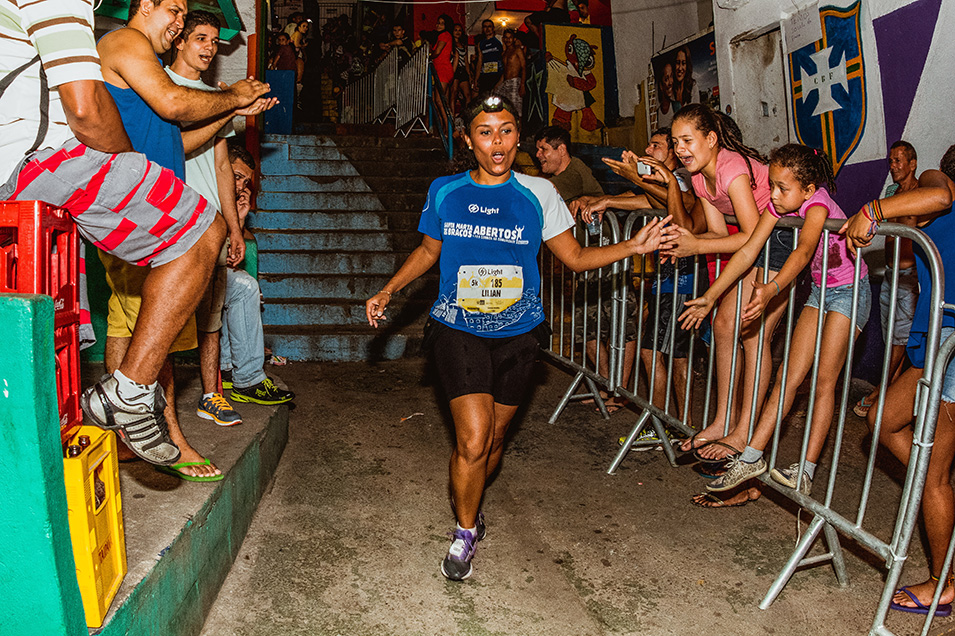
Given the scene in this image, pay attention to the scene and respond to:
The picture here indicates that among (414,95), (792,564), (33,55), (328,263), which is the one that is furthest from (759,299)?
(414,95)

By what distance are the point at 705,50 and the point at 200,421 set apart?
927 centimetres

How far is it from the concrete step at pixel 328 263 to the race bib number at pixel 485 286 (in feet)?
17.0

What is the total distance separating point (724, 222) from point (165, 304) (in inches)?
118

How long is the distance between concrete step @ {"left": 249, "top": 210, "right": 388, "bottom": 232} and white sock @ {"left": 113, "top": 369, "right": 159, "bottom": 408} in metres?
6.72

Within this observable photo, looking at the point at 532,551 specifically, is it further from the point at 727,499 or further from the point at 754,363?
the point at 754,363

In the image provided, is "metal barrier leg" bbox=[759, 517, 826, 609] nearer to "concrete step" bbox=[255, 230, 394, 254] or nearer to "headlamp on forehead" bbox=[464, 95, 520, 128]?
"headlamp on forehead" bbox=[464, 95, 520, 128]

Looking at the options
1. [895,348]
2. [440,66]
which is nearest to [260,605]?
[895,348]

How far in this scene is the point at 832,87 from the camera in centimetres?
692

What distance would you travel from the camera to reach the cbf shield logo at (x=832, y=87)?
6.61 meters

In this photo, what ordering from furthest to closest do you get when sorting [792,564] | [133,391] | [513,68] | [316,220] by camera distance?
[513,68] < [316,220] < [792,564] < [133,391]

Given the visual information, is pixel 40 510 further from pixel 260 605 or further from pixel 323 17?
pixel 323 17

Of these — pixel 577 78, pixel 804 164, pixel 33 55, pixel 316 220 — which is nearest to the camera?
pixel 33 55

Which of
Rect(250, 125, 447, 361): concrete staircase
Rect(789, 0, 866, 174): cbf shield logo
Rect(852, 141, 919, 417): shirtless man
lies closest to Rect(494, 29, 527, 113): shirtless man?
Rect(250, 125, 447, 361): concrete staircase

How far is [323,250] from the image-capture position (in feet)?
28.8
